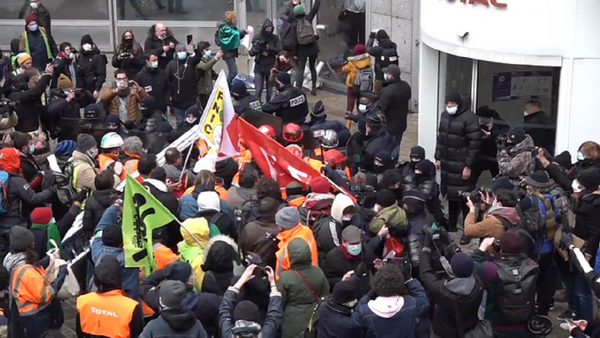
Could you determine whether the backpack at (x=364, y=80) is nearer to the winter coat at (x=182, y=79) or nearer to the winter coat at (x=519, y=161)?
the winter coat at (x=182, y=79)

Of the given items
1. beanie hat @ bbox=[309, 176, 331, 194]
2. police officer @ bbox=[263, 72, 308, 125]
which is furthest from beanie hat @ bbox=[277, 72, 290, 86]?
beanie hat @ bbox=[309, 176, 331, 194]

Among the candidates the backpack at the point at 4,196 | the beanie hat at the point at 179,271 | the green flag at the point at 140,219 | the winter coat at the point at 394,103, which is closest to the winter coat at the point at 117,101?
the winter coat at the point at 394,103

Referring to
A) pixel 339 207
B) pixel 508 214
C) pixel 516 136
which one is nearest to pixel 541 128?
pixel 516 136

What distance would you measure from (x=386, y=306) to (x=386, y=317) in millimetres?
80

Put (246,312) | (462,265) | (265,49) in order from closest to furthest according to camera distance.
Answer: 1. (246,312)
2. (462,265)
3. (265,49)

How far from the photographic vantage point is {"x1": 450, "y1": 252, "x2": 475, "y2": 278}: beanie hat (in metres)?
7.68

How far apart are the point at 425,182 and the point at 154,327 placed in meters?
4.66

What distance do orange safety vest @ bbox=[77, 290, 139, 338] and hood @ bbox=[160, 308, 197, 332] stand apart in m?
0.54

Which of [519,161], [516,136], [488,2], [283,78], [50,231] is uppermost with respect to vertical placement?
[488,2]

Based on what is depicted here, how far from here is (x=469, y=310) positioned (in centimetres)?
778

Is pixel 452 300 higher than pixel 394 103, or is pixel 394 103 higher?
pixel 394 103

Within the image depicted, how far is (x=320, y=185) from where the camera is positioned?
9.80m

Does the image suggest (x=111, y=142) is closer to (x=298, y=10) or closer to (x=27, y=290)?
(x=27, y=290)

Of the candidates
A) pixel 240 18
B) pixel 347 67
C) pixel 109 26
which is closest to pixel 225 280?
pixel 347 67
